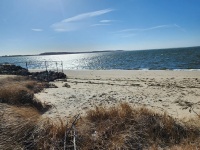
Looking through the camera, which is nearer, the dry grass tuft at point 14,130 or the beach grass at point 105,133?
the dry grass tuft at point 14,130

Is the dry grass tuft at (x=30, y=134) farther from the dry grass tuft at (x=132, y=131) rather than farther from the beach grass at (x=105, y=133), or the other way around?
the dry grass tuft at (x=132, y=131)

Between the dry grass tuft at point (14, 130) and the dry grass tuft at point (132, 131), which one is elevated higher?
the dry grass tuft at point (14, 130)

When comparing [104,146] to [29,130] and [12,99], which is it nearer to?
[29,130]

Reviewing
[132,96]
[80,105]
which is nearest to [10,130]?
[80,105]

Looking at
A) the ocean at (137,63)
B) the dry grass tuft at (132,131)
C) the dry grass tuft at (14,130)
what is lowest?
the ocean at (137,63)

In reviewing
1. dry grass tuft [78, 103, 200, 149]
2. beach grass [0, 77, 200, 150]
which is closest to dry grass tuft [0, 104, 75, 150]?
beach grass [0, 77, 200, 150]

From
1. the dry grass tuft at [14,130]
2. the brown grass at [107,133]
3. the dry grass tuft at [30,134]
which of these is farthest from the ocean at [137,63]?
the brown grass at [107,133]

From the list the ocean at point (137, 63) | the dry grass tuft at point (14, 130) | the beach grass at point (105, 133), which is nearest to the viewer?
the dry grass tuft at point (14, 130)

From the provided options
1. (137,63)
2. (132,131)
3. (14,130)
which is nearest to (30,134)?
(14,130)

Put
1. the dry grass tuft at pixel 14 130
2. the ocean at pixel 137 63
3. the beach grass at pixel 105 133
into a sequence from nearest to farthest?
the dry grass tuft at pixel 14 130, the beach grass at pixel 105 133, the ocean at pixel 137 63

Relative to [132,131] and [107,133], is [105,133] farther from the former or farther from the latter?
[132,131]

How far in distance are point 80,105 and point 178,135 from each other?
497 centimetres

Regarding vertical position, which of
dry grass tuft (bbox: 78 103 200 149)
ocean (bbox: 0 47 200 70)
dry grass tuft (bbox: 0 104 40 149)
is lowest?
ocean (bbox: 0 47 200 70)

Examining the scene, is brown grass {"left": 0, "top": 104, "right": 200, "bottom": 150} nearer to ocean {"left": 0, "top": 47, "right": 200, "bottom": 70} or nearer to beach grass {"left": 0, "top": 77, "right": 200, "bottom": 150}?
beach grass {"left": 0, "top": 77, "right": 200, "bottom": 150}
